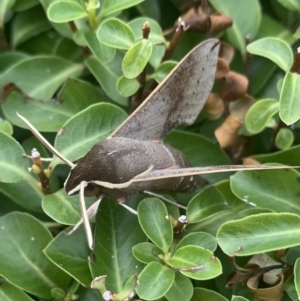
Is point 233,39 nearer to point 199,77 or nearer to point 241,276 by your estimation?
point 199,77

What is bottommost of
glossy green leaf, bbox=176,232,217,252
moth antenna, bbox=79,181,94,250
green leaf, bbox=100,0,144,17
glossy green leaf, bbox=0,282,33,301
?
glossy green leaf, bbox=0,282,33,301

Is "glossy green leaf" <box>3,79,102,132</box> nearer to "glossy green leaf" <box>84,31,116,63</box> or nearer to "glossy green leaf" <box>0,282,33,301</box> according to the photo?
"glossy green leaf" <box>84,31,116,63</box>

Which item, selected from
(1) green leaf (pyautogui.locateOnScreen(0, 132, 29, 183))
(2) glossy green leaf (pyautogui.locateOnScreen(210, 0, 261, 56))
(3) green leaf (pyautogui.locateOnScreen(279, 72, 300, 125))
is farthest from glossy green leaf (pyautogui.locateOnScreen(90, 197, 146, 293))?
(2) glossy green leaf (pyautogui.locateOnScreen(210, 0, 261, 56))

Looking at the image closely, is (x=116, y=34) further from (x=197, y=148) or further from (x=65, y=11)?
(x=197, y=148)

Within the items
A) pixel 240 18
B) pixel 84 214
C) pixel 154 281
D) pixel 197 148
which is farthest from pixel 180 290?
pixel 240 18

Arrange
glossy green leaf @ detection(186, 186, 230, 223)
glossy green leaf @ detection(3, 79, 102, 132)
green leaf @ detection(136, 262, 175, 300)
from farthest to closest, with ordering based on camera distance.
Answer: glossy green leaf @ detection(3, 79, 102, 132) → glossy green leaf @ detection(186, 186, 230, 223) → green leaf @ detection(136, 262, 175, 300)

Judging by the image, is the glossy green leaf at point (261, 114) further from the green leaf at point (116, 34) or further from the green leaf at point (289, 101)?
the green leaf at point (116, 34)

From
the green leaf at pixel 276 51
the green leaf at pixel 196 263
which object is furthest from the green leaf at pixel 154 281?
the green leaf at pixel 276 51
